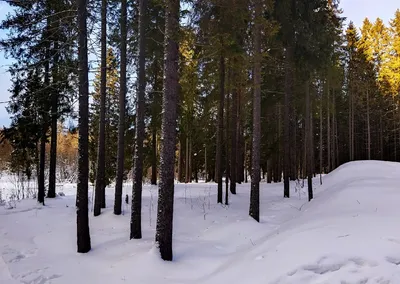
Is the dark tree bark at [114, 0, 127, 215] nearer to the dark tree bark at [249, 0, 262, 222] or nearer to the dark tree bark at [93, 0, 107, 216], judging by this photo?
the dark tree bark at [93, 0, 107, 216]

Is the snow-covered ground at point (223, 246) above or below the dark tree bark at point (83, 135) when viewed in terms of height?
below

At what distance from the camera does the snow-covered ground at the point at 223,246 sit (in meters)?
5.16

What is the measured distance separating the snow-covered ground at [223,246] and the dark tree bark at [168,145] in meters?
0.52

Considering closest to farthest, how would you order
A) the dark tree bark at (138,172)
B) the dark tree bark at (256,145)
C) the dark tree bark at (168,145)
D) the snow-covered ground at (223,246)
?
the snow-covered ground at (223,246), the dark tree bark at (168,145), the dark tree bark at (138,172), the dark tree bark at (256,145)

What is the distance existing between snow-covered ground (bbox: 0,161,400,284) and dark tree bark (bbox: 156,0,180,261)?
0.52m

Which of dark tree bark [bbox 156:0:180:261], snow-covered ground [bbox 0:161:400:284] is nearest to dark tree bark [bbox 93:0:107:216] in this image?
snow-covered ground [bbox 0:161:400:284]

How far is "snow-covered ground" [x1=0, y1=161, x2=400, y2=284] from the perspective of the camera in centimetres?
516

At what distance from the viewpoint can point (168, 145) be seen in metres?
7.67

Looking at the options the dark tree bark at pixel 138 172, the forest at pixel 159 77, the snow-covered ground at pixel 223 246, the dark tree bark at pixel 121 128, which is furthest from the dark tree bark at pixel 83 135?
the dark tree bark at pixel 121 128

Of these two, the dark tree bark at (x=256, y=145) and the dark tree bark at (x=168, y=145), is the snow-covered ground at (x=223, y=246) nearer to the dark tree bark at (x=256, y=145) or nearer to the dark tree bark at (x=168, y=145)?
the dark tree bark at (x=168, y=145)

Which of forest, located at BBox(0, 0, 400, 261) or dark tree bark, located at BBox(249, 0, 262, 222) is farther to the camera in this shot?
dark tree bark, located at BBox(249, 0, 262, 222)

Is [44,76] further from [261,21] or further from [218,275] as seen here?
[218,275]

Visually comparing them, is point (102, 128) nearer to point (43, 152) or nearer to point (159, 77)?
point (43, 152)

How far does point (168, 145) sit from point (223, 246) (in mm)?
3234
